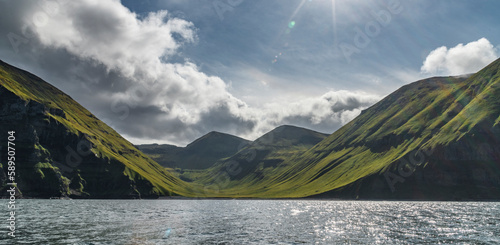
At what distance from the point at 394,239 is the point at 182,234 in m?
36.0

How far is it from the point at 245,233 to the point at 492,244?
125ft

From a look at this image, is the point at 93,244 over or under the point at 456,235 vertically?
over

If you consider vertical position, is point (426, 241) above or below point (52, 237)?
below

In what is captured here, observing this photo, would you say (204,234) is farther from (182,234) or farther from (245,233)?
(245,233)

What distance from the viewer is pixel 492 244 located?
43594mm

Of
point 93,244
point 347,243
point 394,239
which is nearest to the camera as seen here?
point 93,244

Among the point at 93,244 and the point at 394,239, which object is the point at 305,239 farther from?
the point at 93,244

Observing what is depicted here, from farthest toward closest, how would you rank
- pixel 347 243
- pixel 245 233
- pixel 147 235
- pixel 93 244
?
pixel 245 233 → pixel 147 235 → pixel 347 243 → pixel 93 244

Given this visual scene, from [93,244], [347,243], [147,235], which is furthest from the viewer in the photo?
[147,235]

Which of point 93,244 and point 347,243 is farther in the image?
point 347,243

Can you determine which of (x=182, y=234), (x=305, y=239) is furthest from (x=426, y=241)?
(x=182, y=234)

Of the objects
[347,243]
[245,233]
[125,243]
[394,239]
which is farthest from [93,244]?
[394,239]

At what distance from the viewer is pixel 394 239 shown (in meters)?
48.8

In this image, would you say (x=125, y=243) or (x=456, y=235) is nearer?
(x=125, y=243)
